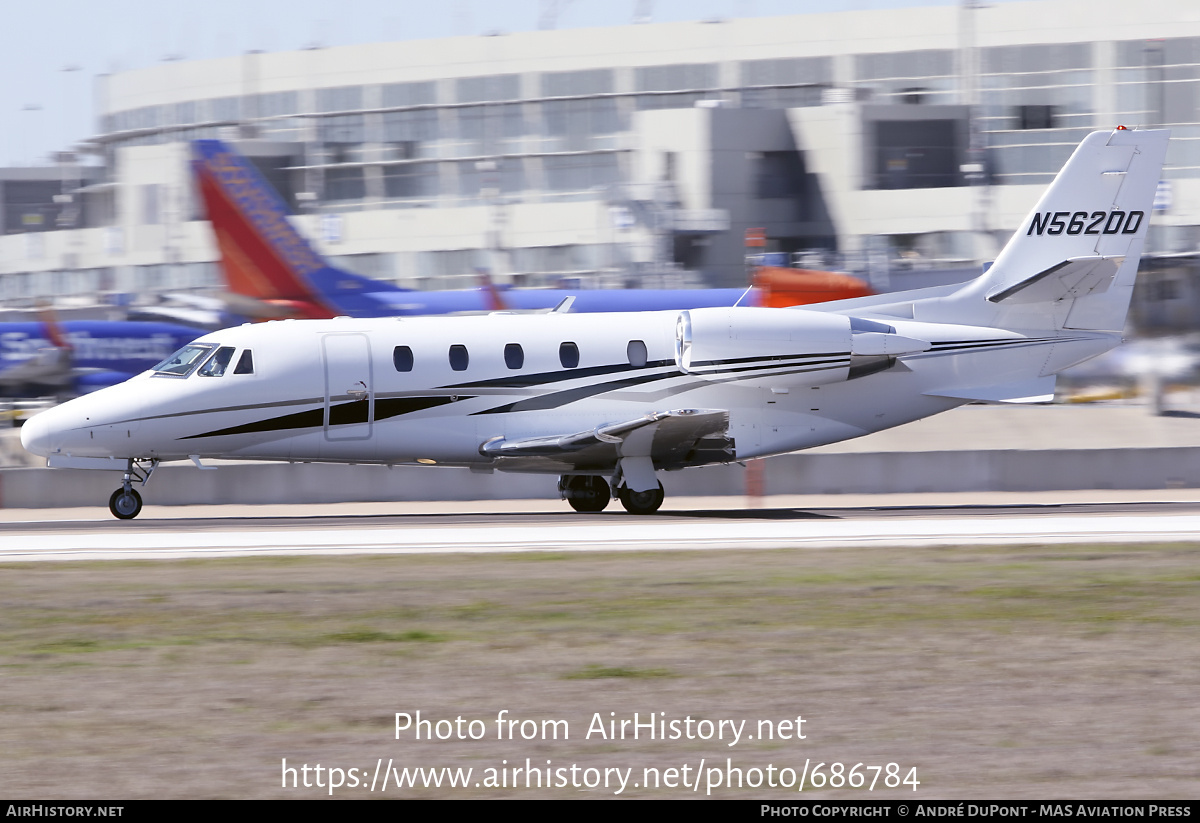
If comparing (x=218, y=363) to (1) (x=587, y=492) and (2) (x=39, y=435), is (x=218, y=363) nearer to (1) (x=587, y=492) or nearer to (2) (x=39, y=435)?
(2) (x=39, y=435)

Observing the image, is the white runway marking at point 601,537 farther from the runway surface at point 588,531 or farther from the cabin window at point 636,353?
the cabin window at point 636,353

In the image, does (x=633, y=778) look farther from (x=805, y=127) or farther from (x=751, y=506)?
(x=805, y=127)

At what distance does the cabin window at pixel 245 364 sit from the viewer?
835 inches

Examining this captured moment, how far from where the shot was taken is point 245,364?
21250 millimetres

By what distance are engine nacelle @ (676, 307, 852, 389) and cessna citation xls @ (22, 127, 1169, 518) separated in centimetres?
3

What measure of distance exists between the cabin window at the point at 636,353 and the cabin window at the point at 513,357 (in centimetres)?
159

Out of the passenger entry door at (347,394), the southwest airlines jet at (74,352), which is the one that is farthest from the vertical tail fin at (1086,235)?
the southwest airlines jet at (74,352)

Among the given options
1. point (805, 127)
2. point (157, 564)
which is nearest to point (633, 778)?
point (157, 564)

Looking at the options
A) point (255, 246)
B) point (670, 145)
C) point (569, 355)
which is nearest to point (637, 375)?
point (569, 355)

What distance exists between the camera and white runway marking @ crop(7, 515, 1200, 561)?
1733cm

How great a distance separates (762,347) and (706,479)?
15.9ft

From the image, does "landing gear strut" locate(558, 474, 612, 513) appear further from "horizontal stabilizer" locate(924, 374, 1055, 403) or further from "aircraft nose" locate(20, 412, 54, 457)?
"aircraft nose" locate(20, 412, 54, 457)

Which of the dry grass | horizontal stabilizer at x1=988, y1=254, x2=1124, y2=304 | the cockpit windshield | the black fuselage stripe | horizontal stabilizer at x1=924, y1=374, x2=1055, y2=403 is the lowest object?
the dry grass

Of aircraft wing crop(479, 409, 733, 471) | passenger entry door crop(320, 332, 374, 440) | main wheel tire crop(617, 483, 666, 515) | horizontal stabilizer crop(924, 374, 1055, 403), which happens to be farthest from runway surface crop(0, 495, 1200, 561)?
horizontal stabilizer crop(924, 374, 1055, 403)
